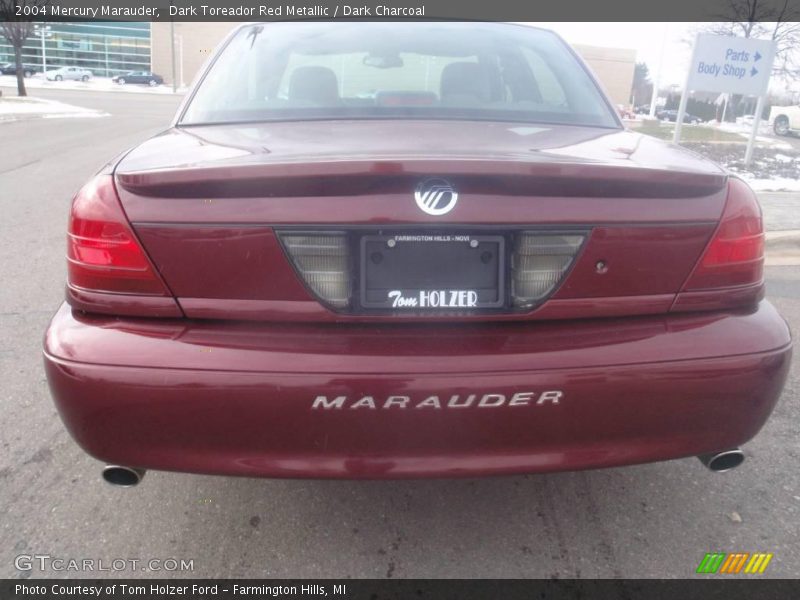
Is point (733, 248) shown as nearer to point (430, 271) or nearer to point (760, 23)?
point (430, 271)

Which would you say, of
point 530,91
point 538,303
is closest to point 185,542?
point 538,303

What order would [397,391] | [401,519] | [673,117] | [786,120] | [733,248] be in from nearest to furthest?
[397,391], [733,248], [401,519], [786,120], [673,117]

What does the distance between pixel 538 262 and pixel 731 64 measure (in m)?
12.3

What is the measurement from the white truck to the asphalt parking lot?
29.7 metres

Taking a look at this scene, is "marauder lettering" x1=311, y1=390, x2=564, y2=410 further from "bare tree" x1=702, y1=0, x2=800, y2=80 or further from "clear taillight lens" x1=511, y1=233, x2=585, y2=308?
"bare tree" x1=702, y1=0, x2=800, y2=80

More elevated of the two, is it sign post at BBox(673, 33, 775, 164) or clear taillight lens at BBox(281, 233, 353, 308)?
sign post at BBox(673, 33, 775, 164)

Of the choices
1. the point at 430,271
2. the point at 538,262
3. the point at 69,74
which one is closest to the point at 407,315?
the point at 430,271

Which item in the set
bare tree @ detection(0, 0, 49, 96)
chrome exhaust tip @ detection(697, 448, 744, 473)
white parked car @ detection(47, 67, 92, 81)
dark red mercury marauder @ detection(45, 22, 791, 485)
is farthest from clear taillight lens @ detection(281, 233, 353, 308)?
white parked car @ detection(47, 67, 92, 81)

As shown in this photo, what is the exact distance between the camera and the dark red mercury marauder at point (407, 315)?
5.35 ft

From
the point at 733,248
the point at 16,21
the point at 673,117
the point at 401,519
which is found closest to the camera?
the point at 733,248

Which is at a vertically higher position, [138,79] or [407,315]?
[407,315]

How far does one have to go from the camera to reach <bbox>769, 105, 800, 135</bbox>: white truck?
90.0 ft

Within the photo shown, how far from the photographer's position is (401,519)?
2.23 m

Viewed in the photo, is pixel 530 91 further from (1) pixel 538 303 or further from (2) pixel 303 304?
(2) pixel 303 304
